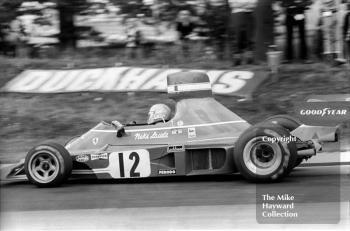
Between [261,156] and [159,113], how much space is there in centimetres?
100

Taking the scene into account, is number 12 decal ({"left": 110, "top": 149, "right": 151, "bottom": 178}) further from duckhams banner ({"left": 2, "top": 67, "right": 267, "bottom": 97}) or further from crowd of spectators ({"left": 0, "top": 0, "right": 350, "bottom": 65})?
crowd of spectators ({"left": 0, "top": 0, "right": 350, "bottom": 65})

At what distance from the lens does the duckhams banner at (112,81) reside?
6348 millimetres

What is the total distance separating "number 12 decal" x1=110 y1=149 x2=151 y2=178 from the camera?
6051 millimetres

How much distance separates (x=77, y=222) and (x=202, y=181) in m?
1.45

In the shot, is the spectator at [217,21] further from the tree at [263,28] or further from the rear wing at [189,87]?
the rear wing at [189,87]

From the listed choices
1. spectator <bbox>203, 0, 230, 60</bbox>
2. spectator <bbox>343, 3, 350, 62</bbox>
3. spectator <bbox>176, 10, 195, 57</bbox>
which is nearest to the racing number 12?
spectator <bbox>203, 0, 230, 60</bbox>

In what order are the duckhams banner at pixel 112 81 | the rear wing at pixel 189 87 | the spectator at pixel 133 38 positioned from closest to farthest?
the rear wing at pixel 189 87, the duckhams banner at pixel 112 81, the spectator at pixel 133 38

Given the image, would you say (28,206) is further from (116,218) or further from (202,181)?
(202,181)

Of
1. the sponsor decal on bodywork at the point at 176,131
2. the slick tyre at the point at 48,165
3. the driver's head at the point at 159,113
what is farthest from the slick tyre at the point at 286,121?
the slick tyre at the point at 48,165

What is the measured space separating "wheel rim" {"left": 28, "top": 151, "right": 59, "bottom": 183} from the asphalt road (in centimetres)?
11

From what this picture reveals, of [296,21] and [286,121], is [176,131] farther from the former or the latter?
[296,21]

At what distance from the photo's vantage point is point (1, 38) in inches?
299

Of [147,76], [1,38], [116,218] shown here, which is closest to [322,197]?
[116,218]

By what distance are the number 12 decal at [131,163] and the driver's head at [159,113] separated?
0.99ft
